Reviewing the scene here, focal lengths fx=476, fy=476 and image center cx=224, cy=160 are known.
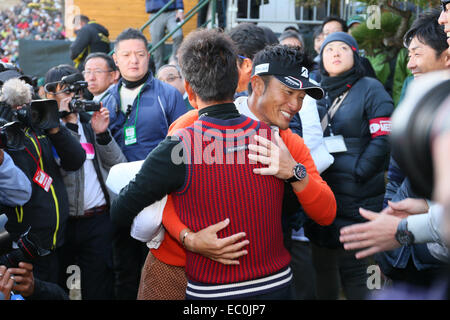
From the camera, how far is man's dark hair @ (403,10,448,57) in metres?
2.53

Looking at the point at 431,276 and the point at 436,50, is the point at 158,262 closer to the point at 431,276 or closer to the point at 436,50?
the point at 431,276

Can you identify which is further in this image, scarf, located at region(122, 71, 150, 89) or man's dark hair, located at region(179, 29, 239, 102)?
scarf, located at region(122, 71, 150, 89)

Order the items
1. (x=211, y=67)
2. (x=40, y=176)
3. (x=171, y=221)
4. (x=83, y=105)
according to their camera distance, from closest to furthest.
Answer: (x=211, y=67)
(x=171, y=221)
(x=40, y=176)
(x=83, y=105)

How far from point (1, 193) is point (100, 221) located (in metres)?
0.85

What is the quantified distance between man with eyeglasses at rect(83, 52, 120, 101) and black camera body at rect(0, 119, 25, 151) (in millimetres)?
1704

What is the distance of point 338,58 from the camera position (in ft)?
10.5

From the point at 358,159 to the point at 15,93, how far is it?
2.07 metres

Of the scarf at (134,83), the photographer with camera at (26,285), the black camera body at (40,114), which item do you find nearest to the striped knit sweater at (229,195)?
the photographer with camera at (26,285)

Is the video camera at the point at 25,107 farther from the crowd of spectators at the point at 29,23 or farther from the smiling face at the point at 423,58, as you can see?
the crowd of spectators at the point at 29,23

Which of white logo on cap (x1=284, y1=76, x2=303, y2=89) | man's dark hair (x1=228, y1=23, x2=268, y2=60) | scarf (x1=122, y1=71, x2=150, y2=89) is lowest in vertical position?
scarf (x1=122, y1=71, x2=150, y2=89)

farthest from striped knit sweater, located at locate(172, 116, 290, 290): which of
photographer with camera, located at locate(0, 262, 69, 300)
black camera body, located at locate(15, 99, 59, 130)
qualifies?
black camera body, located at locate(15, 99, 59, 130)

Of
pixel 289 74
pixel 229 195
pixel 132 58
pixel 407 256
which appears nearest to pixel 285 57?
pixel 289 74

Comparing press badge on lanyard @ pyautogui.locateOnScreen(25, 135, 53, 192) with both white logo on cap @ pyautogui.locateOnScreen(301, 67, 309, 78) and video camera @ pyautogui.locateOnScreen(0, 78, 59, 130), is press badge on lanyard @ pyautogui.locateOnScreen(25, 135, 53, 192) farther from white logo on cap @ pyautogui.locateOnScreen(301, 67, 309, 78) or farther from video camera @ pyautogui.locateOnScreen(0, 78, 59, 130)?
white logo on cap @ pyautogui.locateOnScreen(301, 67, 309, 78)

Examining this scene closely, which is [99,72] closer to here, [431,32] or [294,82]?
[294,82]
